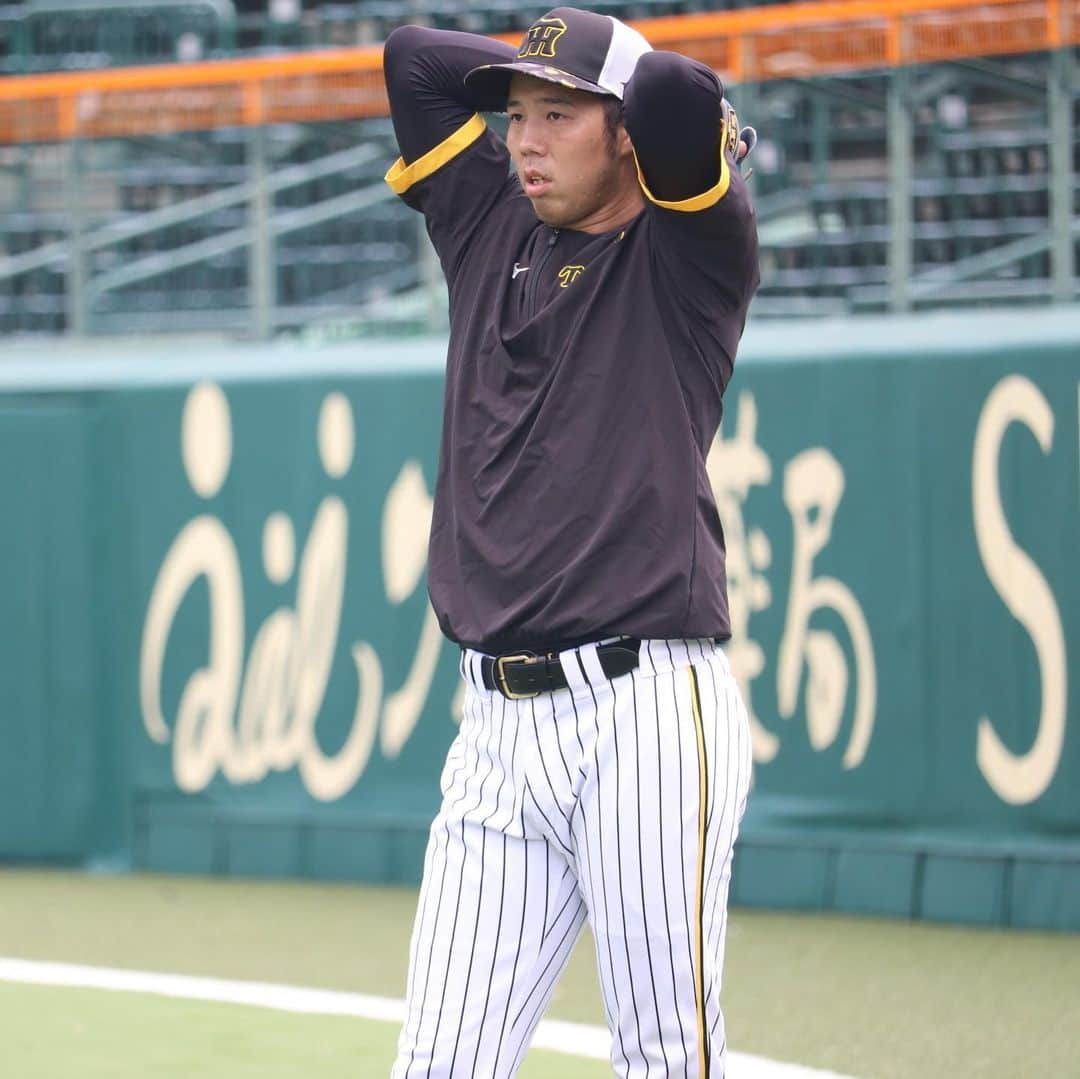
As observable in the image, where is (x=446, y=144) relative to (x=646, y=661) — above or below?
above

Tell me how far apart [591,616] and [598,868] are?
327 millimetres

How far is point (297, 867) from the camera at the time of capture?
6.31 m

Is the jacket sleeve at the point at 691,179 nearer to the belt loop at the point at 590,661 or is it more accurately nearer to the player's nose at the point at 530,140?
the player's nose at the point at 530,140

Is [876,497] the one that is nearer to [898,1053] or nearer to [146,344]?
[898,1053]


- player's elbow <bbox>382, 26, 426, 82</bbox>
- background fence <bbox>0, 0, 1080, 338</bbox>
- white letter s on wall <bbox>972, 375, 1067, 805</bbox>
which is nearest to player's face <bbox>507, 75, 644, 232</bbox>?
player's elbow <bbox>382, 26, 426, 82</bbox>

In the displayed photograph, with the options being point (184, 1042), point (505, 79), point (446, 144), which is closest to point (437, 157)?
point (446, 144)

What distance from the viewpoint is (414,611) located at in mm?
6188

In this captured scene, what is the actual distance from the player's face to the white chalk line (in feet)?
6.95

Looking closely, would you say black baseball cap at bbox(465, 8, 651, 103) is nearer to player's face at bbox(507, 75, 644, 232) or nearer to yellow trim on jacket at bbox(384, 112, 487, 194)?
player's face at bbox(507, 75, 644, 232)

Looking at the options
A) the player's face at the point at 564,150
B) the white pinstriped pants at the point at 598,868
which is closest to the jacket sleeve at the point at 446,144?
the player's face at the point at 564,150

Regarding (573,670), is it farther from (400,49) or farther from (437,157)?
(400,49)

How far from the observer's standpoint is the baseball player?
2494 mm

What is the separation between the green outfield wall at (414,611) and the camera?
5410 mm

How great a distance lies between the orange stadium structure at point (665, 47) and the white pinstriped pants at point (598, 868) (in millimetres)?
4454
